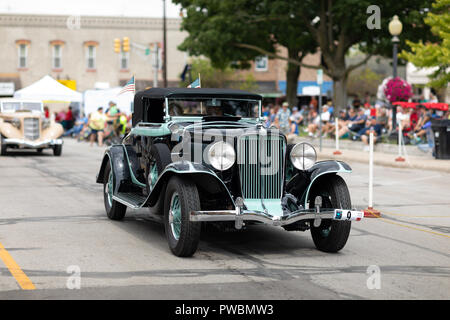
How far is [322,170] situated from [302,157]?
0.91ft

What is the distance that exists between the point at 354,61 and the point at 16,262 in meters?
63.5

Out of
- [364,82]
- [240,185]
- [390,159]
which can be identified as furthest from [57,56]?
[240,185]

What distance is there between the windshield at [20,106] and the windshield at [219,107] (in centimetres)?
1654

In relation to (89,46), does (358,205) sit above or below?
below

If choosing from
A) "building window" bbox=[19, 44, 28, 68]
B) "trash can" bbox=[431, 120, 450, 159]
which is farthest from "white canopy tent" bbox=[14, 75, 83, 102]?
"building window" bbox=[19, 44, 28, 68]

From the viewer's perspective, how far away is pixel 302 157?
7766 mm

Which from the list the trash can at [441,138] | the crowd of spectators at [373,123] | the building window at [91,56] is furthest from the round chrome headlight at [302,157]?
the building window at [91,56]

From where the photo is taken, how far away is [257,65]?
65188mm

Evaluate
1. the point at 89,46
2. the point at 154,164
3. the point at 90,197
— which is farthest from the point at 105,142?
the point at 89,46

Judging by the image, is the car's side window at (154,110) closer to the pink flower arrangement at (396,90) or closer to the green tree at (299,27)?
the pink flower arrangement at (396,90)

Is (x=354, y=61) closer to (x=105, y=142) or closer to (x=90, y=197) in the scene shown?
(x=105, y=142)

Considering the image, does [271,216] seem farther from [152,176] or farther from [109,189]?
[109,189]

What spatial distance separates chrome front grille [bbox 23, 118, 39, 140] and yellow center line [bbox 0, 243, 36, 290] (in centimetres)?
1633

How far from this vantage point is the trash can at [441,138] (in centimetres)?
1947
